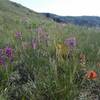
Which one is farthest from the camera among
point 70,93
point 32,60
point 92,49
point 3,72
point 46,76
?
point 92,49

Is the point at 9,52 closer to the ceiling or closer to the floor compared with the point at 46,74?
closer to the ceiling

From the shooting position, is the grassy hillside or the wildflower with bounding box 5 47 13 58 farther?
the wildflower with bounding box 5 47 13 58

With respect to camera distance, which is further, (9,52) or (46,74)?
(9,52)

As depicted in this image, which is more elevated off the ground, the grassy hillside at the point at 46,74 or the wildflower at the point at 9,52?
the wildflower at the point at 9,52

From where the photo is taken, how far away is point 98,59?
20.9 feet

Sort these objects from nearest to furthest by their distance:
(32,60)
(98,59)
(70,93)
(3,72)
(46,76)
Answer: (70,93) < (46,76) < (3,72) < (32,60) < (98,59)

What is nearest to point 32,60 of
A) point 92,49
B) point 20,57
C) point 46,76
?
point 20,57

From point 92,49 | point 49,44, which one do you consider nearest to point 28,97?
point 49,44

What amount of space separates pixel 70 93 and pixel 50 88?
0.25 meters

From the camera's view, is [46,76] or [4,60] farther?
[4,60]

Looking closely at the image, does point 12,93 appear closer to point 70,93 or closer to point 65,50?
point 70,93

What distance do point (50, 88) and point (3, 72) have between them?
95cm

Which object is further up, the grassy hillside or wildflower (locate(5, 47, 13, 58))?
wildflower (locate(5, 47, 13, 58))

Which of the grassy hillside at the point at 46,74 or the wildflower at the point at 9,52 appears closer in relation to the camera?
the grassy hillside at the point at 46,74
